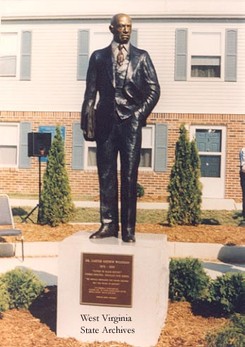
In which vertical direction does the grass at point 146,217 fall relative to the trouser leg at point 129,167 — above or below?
below

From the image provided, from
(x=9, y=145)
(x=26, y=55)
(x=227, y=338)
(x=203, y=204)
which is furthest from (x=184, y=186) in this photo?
(x=227, y=338)

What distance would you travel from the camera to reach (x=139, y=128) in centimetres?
374

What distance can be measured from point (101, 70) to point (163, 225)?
4802 mm

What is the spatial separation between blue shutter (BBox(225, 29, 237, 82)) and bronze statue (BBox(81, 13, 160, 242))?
454 cm

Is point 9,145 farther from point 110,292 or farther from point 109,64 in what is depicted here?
point 110,292

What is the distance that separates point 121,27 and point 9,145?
193 inches

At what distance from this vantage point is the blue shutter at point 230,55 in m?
8.10

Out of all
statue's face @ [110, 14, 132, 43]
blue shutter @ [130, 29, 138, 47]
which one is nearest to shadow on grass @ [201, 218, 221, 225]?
blue shutter @ [130, 29, 138, 47]

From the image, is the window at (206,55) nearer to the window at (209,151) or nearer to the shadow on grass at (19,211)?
the window at (209,151)

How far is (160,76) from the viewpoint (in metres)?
8.86

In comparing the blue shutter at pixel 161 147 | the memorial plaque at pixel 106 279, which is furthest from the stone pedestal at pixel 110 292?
the blue shutter at pixel 161 147

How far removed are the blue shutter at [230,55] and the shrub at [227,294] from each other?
4478mm

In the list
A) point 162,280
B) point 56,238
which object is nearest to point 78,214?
point 56,238

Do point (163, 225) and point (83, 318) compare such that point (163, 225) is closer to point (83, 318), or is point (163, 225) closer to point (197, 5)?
point (197, 5)
